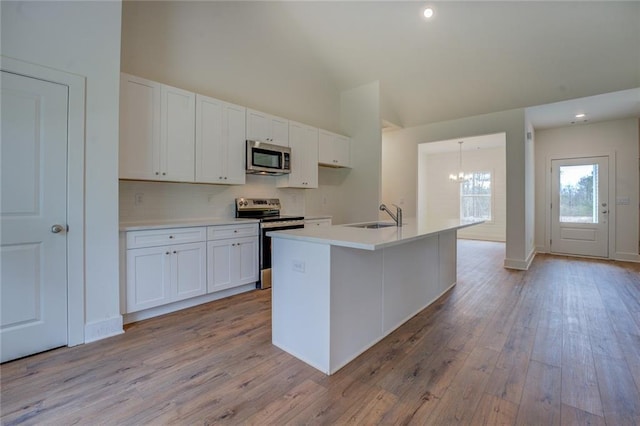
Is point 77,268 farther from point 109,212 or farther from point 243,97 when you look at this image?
point 243,97

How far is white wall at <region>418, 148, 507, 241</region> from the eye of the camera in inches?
329

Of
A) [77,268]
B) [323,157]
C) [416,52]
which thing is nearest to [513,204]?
[416,52]

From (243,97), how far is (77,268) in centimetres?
278

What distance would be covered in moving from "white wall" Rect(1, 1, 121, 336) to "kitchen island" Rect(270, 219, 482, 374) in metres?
1.41

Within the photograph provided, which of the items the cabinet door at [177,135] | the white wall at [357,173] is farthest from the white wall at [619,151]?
the cabinet door at [177,135]

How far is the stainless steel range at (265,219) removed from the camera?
3637 millimetres

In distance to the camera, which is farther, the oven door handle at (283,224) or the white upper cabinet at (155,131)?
the oven door handle at (283,224)

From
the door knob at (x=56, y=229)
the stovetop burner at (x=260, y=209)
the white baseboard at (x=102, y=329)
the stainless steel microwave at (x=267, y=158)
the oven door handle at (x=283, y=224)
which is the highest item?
the stainless steel microwave at (x=267, y=158)

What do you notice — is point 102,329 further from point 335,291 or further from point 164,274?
point 335,291

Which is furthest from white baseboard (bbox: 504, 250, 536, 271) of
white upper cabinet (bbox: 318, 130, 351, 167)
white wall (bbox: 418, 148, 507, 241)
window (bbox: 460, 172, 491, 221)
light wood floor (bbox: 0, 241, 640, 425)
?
window (bbox: 460, 172, 491, 221)

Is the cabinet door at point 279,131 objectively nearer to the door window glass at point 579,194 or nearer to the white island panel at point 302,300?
the white island panel at point 302,300

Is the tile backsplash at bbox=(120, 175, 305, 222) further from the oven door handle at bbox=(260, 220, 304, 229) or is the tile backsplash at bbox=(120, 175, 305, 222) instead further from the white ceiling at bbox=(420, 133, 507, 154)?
the white ceiling at bbox=(420, 133, 507, 154)

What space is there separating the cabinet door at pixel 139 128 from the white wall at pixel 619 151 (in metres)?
7.45

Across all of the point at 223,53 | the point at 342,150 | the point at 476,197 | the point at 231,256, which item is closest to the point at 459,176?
the point at 476,197
